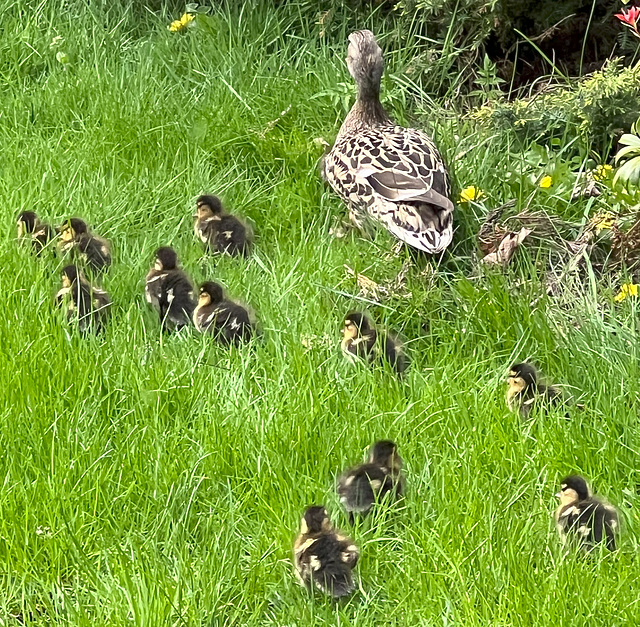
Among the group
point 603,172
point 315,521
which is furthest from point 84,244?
point 603,172

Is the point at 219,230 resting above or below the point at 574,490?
below

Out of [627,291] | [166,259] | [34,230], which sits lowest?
[34,230]

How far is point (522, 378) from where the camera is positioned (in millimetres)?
3857

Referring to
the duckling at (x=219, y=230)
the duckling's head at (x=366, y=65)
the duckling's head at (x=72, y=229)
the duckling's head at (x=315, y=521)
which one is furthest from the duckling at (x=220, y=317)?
the duckling's head at (x=366, y=65)

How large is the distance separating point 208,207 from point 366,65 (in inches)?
47.5

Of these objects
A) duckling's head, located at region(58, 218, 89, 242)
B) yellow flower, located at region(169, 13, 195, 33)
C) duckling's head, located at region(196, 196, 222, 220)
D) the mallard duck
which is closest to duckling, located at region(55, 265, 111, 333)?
duckling's head, located at region(58, 218, 89, 242)

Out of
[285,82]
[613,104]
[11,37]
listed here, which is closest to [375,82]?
[285,82]

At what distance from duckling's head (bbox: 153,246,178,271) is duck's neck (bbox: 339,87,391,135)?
138 centimetres

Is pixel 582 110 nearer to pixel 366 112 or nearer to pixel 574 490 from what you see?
pixel 366 112

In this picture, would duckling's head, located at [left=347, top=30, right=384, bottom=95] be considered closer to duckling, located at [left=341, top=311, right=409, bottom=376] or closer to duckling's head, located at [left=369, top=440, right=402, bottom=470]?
duckling, located at [left=341, top=311, right=409, bottom=376]

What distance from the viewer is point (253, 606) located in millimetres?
3131

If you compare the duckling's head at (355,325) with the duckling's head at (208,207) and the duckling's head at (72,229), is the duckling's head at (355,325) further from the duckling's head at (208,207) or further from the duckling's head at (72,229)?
the duckling's head at (72,229)

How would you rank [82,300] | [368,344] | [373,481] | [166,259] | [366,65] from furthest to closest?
1. [366,65]
2. [166,259]
3. [82,300]
4. [368,344]
5. [373,481]

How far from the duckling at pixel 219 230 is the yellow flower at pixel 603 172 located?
1.59m
